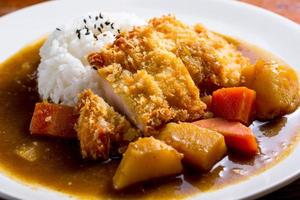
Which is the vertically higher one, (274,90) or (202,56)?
(202,56)

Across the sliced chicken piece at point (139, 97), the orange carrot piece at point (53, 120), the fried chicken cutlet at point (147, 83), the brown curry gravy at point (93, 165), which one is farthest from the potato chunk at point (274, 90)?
the orange carrot piece at point (53, 120)

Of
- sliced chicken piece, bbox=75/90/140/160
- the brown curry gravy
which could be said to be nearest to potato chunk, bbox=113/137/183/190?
the brown curry gravy

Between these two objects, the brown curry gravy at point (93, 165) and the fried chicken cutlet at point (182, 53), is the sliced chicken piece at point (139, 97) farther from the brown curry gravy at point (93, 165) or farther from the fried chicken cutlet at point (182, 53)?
the brown curry gravy at point (93, 165)

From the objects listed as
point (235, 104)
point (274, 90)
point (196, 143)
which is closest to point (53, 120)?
point (196, 143)

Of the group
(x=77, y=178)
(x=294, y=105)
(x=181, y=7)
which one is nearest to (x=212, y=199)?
(x=77, y=178)

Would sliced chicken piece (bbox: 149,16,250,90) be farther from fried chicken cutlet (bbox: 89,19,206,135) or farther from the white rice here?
the white rice

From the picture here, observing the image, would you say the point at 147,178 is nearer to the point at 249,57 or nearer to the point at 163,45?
the point at 163,45

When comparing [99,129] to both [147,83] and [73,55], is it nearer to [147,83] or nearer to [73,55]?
[147,83]
